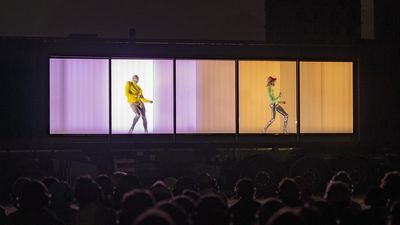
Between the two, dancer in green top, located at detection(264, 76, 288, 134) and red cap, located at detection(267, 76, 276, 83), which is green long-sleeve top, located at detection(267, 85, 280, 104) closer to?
dancer in green top, located at detection(264, 76, 288, 134)

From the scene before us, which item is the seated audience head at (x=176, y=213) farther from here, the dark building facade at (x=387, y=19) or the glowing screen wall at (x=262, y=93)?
the dark building facade at (x=387, y=19)

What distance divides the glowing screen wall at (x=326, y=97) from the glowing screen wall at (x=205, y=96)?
2.10 meters

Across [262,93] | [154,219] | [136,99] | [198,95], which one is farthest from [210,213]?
[262,93]

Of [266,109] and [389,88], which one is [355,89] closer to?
[389,88]

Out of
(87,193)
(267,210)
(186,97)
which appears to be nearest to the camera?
(267,210)

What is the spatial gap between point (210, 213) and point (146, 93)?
1202 cm

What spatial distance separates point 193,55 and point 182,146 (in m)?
2.53

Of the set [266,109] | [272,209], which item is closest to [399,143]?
[266,109]

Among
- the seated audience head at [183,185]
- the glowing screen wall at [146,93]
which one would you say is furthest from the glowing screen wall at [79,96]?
the seated audience head at [183,185]

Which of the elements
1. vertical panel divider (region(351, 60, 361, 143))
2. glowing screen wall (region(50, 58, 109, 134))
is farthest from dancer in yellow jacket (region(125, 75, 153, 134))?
vertical panel divider (region(351, 60, 361, 143))

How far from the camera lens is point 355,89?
19328 millimetres

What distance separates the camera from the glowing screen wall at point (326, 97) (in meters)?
19.2

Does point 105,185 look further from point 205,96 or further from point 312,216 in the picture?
point 205,96

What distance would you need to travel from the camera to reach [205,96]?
19109mm
